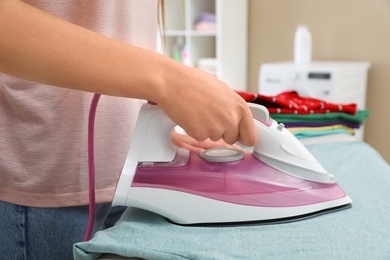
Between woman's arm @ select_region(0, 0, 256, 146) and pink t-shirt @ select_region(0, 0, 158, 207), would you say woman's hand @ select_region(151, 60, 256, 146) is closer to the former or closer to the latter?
woman's arm @ select_region(0, 0, 256, 146)

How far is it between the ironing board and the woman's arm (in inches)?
5.9

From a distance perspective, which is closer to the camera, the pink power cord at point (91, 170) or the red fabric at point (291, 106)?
the pink power cord at point (91, 170)

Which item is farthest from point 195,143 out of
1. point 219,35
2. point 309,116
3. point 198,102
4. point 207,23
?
point 207,23

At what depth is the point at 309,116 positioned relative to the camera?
4.24 ft

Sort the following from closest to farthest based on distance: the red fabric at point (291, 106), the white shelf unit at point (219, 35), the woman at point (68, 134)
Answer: the woman at point (68, 134), the red fabric at point (291, 106), the white shelf unit at point (219, 35)

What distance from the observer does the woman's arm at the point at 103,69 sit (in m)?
0.53

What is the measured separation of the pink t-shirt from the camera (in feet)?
2.49

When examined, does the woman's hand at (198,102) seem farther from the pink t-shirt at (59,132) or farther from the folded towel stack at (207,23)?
the folded towel stack at (207,23)

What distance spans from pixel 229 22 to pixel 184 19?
1.48 ft

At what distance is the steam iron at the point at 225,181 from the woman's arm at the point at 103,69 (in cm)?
12

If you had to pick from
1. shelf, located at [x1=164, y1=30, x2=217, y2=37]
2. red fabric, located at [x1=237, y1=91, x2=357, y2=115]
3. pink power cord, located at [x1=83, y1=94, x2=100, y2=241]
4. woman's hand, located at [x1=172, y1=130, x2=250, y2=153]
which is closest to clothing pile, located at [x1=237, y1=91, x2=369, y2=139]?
red fabric, located at [x1=237, y1=91, x2=357, y2=115]

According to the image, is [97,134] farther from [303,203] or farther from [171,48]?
[171,48]

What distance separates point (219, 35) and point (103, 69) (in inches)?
Result: 109

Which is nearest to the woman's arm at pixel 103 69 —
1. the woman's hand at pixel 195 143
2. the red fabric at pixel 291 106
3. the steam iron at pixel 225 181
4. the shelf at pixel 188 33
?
the steam iron at pixel 225 181
